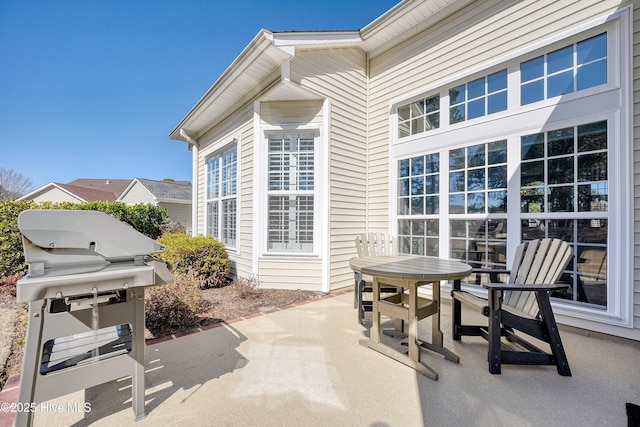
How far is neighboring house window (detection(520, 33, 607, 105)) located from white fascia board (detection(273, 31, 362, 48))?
8.80 feet

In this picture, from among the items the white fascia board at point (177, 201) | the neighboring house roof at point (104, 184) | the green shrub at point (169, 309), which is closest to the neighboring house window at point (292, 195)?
the green shrub at point (169, 309)

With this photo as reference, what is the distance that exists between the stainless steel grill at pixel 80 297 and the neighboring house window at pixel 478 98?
428 cm

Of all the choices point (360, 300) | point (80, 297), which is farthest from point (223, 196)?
point (80, 297)

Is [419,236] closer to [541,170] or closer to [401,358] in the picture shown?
[541,170]

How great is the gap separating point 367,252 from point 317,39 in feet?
11.4

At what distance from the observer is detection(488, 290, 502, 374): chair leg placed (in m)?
2.15

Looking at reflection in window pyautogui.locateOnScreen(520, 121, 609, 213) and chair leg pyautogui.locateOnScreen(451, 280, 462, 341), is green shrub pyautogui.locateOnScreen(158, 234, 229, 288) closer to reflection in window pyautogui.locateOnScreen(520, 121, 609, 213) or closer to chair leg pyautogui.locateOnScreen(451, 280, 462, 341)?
chair leg pyautogui.locateOnScreen(451, 280, 462, 341)

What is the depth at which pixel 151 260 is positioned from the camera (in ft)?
5.48

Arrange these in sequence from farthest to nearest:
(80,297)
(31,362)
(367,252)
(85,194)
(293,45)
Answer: (85,194)
(293,45)
(367,252)
(80,297)
(31,362)

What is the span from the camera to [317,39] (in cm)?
433

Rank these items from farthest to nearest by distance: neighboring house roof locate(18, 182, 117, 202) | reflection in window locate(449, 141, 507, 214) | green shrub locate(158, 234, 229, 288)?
neighboring house roof locate(18, 182, 117, 202) < green shrub locate(158, 234, 229, 288) < reflection in window locate(449, 141, 507, 214)

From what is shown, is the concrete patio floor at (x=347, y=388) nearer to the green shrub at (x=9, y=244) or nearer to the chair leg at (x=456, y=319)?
the chair leg at (x=456, y=319)

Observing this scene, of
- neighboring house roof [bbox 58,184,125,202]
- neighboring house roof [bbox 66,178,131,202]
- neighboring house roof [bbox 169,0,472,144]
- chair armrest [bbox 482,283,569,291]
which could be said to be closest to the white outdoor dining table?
chair armrest [bbox 482,283,569,291]

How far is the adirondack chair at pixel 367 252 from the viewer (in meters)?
3.09
